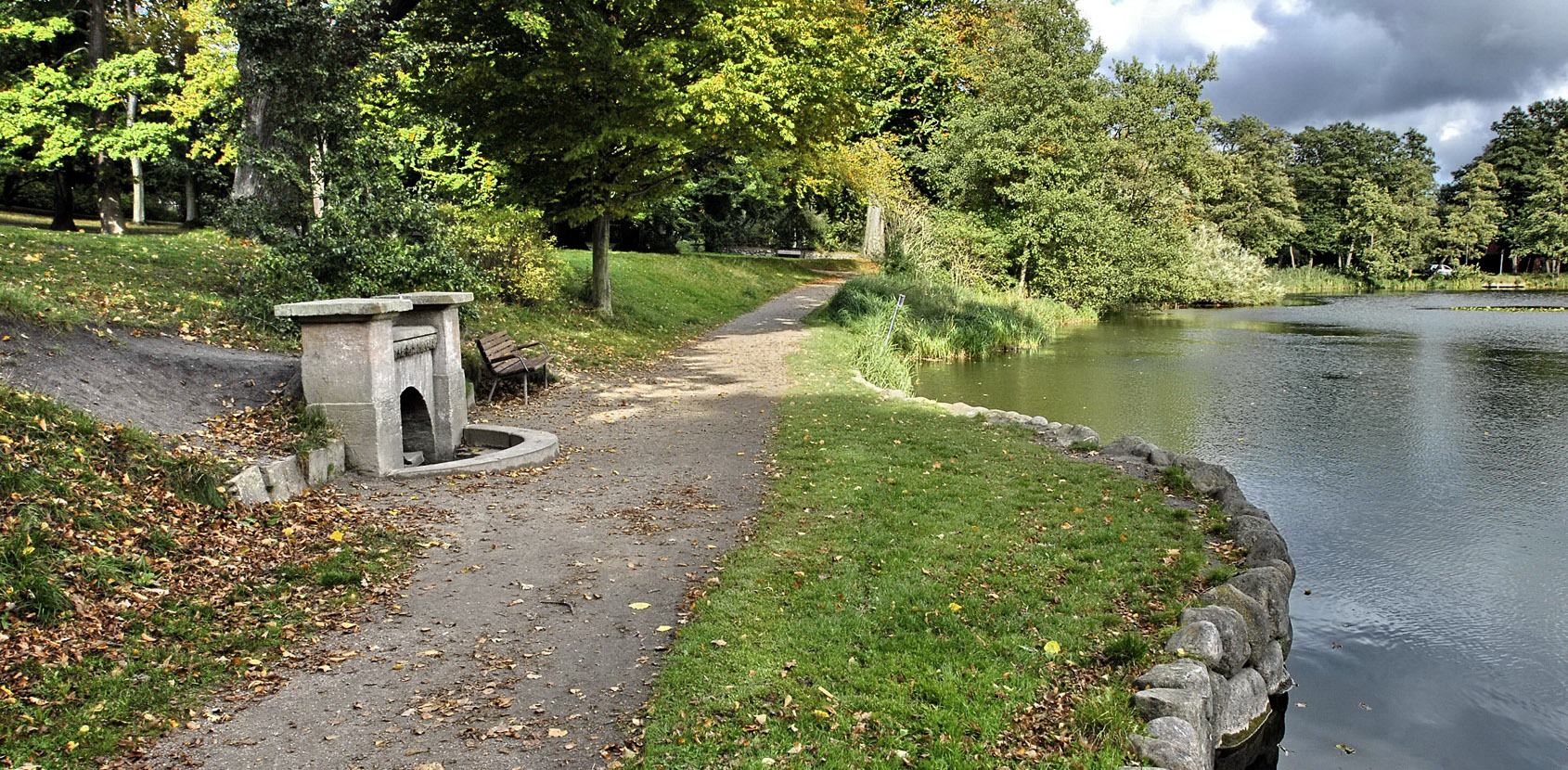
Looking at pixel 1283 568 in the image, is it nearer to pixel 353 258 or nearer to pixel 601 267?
pixel 353 258

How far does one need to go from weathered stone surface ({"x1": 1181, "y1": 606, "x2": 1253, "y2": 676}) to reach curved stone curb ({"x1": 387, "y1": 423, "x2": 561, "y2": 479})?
19.5ft

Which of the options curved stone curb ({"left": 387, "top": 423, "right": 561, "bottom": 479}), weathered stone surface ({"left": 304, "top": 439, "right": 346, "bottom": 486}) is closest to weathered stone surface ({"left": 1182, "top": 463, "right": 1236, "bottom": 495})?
curved stone curb ({"left": 387, "top": 423, "right": 561, "bottom": 479})

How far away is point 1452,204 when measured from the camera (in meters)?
60.4

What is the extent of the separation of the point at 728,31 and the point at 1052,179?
728 inches

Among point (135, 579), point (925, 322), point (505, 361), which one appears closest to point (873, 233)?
point (925, 322)

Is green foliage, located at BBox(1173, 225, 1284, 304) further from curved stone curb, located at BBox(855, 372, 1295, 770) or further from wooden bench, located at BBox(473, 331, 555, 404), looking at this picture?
curved stone curb, located at BBox(855, 372, 1295, 770)

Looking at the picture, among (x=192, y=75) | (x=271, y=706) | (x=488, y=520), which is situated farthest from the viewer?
(x=192, y=75)

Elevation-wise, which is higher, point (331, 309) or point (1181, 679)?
point (331, 309)

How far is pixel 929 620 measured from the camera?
5676mm

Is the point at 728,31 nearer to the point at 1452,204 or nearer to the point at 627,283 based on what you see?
the point at 627,283

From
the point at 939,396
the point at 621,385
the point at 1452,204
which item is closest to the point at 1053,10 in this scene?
the point at 939,396

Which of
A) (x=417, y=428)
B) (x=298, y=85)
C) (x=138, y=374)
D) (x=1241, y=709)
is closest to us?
(x=1241, y=709)

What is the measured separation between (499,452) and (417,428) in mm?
1048

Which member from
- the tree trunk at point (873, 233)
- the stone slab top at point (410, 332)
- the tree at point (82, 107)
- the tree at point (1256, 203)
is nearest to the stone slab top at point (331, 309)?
the stone slab top at point (410, 332)
